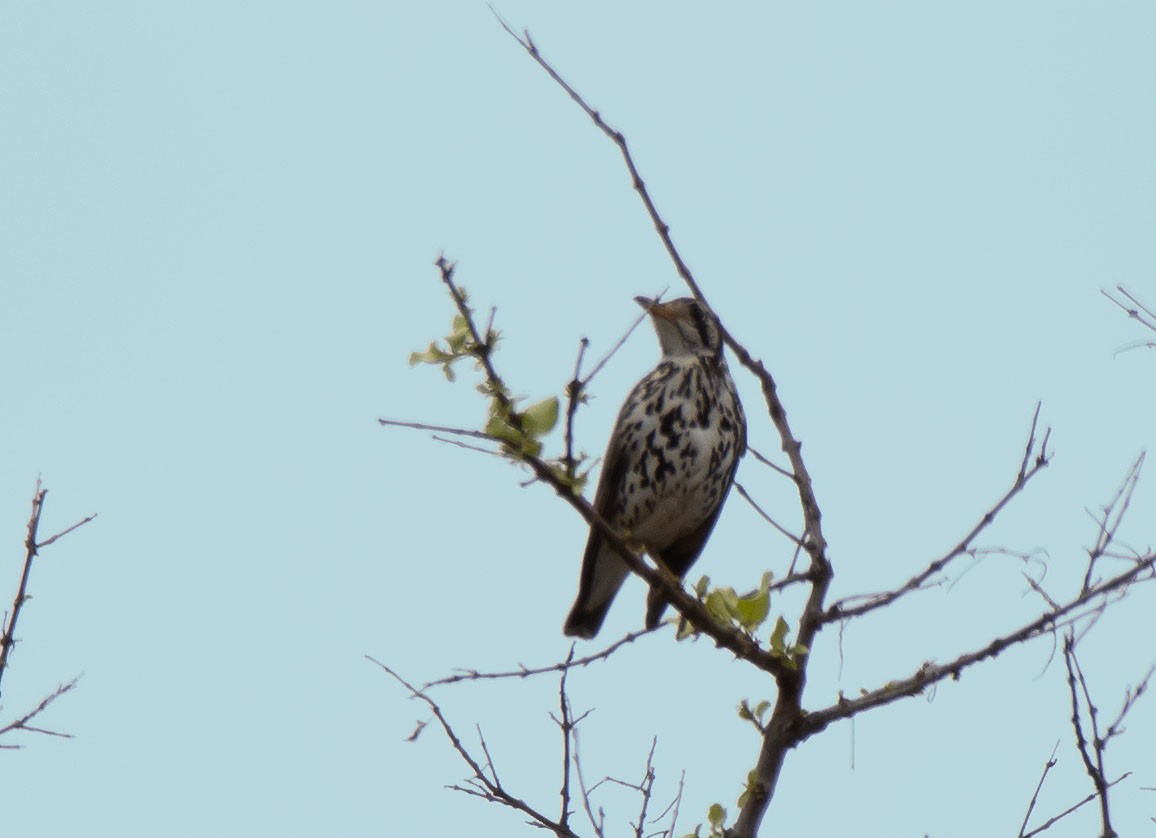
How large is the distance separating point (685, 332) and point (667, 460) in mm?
873

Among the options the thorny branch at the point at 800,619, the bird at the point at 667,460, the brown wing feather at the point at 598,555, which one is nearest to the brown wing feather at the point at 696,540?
the bird at the point at 667,460

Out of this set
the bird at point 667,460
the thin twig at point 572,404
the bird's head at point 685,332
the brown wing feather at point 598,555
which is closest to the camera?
the thin twig at point 572,404

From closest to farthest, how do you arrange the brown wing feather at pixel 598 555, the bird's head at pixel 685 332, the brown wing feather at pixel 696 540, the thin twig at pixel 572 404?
the thin twig at pixel 572 404
the brown wing feather at pixel 598 555
the brown wing feather at pixel 696 540
the bird's head at pixel 685 332

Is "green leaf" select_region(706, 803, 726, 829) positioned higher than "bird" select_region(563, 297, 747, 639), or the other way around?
"bird" select_region(563, 297, 747, 639)

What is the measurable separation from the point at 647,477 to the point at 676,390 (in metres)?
0.45

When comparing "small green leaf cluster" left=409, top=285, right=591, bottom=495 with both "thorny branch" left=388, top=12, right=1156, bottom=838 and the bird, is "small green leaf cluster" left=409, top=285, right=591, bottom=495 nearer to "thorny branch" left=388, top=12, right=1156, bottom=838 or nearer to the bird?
"thorny branch" left=388, top=12, right=1156, bottom=838

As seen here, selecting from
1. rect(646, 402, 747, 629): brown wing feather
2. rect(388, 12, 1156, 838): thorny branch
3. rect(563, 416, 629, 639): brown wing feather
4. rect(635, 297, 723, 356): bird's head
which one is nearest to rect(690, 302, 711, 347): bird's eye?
rect(635, 297, 723, 356): bird's head

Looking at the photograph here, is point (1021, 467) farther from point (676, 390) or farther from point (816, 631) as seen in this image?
point (676, 390)

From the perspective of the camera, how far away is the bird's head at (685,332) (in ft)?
25.3

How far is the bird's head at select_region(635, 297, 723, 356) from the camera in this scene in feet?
25.3

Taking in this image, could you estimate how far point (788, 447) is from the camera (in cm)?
491

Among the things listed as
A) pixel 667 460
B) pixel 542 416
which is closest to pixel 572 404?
pixel 542 416

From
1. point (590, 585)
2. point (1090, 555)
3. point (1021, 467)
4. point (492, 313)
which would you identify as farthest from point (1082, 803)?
point (590, 585)

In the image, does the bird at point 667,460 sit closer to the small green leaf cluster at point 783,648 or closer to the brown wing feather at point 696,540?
the brown wing feather at point 696,540
